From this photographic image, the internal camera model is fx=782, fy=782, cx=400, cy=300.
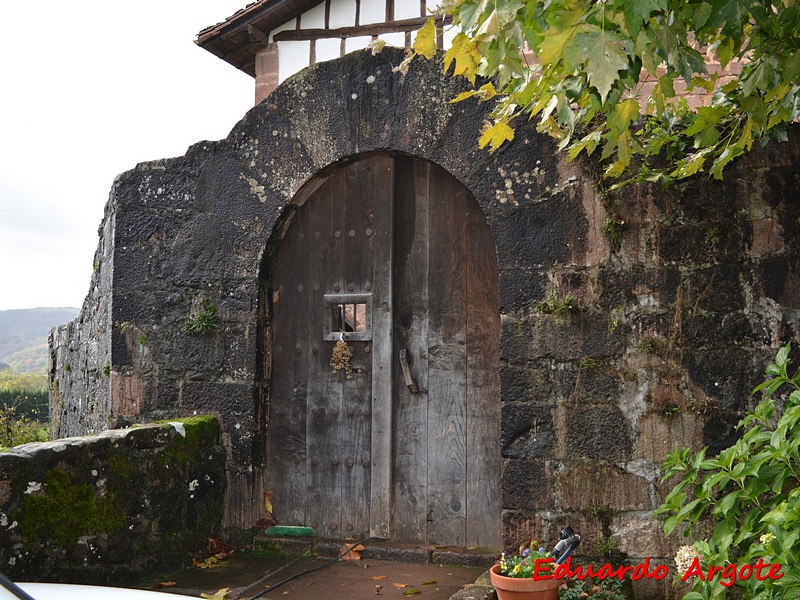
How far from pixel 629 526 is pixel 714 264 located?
122 cm

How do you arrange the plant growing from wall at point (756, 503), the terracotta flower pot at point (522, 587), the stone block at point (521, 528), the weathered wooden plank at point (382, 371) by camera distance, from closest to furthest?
the plant growing from wall at point (756, 503), the terracotta flower pot at point (522, 587), the stone block at point (521, 528), the weathered wooden plank at point (382, 371)

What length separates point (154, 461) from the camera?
12.5ft

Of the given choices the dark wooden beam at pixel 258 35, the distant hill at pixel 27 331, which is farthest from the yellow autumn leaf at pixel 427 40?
the distant hill at pixel 27 331

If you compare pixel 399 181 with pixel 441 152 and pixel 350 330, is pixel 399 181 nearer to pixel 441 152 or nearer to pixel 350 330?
pixel 441 152

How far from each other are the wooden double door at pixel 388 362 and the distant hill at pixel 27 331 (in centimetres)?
4003

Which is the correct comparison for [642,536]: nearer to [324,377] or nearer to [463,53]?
[324,377]

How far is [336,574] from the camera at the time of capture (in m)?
3.81

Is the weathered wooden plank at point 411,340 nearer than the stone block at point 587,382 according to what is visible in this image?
No

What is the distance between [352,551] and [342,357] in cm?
101

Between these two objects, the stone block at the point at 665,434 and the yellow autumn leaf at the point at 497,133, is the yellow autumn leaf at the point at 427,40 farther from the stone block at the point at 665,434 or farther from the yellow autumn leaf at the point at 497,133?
the stone block at the point at 665,434

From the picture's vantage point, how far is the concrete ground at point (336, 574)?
11.5ft

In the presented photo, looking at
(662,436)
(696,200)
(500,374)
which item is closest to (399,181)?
(500,374)

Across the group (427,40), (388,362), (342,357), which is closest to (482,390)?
(388,362)

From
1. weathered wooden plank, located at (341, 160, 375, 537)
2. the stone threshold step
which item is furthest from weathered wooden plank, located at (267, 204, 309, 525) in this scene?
weathered wooden plank, located at (341, 160, 375, 537)
